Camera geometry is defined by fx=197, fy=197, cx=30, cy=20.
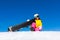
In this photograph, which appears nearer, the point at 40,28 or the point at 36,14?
the point at 40,28

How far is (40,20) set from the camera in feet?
26.1

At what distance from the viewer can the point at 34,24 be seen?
302 inches
